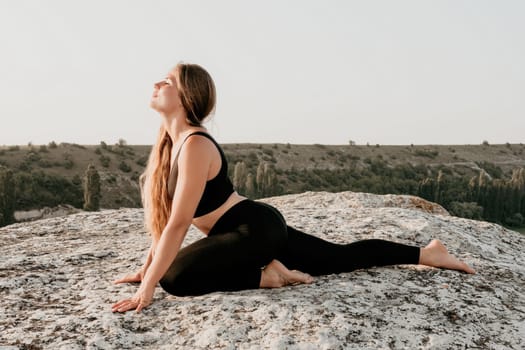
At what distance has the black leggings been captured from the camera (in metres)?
3.97

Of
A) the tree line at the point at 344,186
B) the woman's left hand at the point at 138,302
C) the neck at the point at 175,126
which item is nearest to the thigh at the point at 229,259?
the woman's left hand at the point at 138,302

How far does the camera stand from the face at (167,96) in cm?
418

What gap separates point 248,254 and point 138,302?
0.92m

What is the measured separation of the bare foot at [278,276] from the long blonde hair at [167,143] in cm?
99

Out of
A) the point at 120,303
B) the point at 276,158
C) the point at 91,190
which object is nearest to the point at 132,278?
the point at 120,303

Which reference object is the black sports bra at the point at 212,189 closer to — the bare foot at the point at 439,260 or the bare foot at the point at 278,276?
the bare foot at the point at 278,276

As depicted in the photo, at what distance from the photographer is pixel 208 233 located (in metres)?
4.34

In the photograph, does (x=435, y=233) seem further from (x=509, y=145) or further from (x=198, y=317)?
(x=509, y=145)

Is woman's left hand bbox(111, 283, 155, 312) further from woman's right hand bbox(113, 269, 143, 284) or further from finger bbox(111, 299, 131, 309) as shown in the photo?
woman's right hand bbox(113, 269, 143, 284)

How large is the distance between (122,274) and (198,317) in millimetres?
1452

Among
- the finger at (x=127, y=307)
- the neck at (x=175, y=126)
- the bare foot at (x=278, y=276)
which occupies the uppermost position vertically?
the neck at (x=175, y=126)

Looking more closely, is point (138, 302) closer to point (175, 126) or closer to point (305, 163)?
point (175, 126)

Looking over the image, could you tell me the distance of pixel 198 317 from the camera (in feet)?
11.8

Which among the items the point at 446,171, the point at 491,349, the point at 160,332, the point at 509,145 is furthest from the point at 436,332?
the point at 509,145
